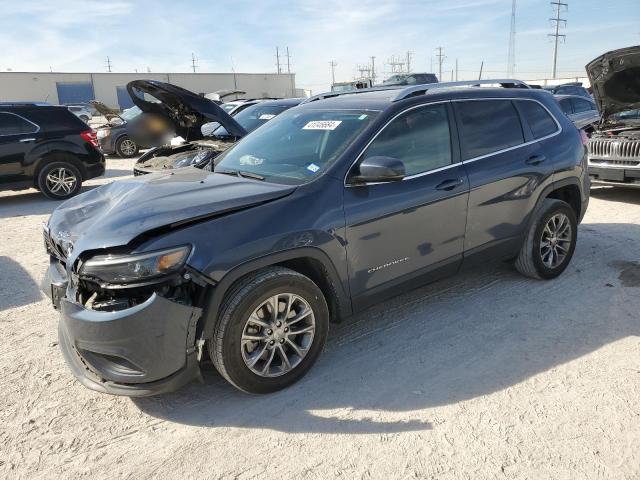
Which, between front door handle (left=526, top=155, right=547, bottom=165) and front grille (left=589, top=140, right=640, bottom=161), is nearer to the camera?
front door handle (left=526, top=155, right=547, bottom=165)

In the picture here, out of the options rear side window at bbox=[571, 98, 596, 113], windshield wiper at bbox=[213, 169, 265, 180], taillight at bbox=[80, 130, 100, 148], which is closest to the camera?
windshield wiper at bbox=[213, 169, 265, 180]

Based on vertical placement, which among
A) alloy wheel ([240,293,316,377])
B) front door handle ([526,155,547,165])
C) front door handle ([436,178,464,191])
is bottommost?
alloy wheel ([240,293,316,377])

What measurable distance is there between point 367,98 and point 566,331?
7.64 feet

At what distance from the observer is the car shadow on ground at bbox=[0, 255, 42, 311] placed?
15.3 feet

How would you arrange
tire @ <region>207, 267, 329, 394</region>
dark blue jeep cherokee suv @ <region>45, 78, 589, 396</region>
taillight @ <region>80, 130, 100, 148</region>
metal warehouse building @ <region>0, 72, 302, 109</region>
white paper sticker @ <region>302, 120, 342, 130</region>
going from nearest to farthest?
dark blue jeep cherokee suv @ <region>45, 78, 589, 396</region>, tire @ <region>207, 267, 329, 394</region>, white paper sticker @ <region>302, 120, 342, 130</region>, taillight @ <region>80, 130, 100, 148</region>, metal warehouse building @ <region>0, 72, 302, 109</region>

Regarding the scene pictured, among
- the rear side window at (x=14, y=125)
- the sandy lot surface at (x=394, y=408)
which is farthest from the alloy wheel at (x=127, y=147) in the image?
the sandy lot surface at (x=394, y=408)

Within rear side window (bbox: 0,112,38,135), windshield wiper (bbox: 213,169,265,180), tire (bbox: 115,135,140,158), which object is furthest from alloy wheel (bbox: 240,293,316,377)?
tire (bbox: 115,135,140,158)

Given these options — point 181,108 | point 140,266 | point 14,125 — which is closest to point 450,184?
point 140,266

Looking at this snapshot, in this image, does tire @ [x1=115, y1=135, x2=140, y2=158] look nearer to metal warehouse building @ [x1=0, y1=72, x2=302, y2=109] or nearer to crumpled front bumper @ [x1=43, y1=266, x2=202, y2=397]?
crumpled front bumper @ [x1=43, y1=266, x2=202, y2=397]

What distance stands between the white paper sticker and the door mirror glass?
549 mm

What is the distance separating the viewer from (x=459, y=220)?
3.85m

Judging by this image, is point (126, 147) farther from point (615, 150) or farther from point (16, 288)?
point (615, 150)

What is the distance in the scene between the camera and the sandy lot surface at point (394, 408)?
→ 2525mm

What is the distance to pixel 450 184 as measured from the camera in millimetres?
3760
